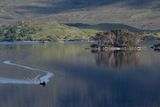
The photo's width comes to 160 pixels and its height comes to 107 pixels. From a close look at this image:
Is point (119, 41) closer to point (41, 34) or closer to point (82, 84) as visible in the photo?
point (82, 84)

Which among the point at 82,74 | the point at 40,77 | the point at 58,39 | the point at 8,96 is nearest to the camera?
the point at 8,96

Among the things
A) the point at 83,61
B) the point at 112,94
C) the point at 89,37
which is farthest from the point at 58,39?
the point at 112,94

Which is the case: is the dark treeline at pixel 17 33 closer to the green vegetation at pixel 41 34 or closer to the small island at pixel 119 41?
the green vegetation at pixel 41 34

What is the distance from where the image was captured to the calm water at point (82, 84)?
43.2m

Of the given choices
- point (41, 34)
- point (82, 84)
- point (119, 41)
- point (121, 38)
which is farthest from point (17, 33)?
point (82, 84)

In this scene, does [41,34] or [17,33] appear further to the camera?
[17,33]

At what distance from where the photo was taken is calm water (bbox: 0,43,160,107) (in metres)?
43.2

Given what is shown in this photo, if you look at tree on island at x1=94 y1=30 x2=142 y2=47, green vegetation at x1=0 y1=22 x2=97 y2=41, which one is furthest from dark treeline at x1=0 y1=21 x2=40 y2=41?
tree on island at x1=94 y1=30 x2=142 y2=47

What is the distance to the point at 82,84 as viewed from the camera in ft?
172

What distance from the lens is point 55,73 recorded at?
202 feet

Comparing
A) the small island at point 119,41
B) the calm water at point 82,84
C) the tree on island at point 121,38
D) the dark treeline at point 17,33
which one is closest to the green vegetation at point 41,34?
the dark treeline at point 17,33

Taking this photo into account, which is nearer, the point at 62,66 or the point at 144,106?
the point at 144,106

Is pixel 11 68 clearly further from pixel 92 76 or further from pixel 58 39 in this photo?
pixel 58 39

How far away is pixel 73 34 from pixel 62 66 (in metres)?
116
